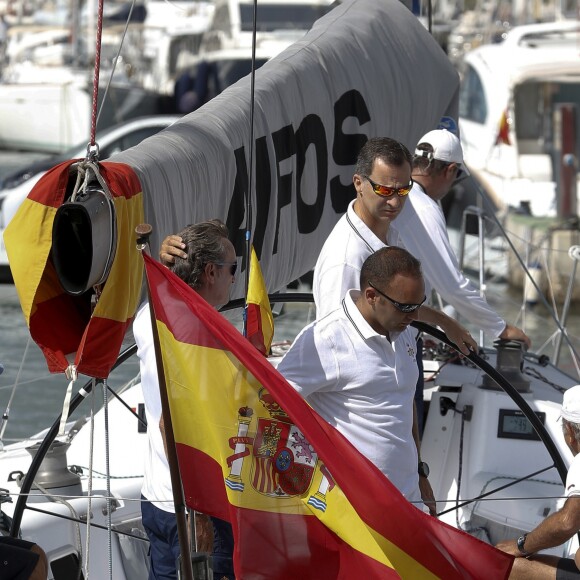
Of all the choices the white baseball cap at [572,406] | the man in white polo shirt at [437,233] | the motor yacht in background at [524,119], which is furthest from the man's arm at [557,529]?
the motor yacht in background at [524,119]

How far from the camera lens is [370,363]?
3.23m

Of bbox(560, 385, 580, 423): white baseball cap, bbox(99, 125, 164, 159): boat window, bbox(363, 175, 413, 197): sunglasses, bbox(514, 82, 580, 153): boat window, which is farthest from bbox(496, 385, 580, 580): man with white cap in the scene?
bbox(514, 82, 580, 153): boat window

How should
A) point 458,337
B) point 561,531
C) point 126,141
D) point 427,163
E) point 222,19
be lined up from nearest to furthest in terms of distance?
point 561,531 < point 458,337 < point 427,163 < point 126,141 < point 222,19

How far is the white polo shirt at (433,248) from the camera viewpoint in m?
4.32

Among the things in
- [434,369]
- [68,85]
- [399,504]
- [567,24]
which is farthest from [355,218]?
[68,85]

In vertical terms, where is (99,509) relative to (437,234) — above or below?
below

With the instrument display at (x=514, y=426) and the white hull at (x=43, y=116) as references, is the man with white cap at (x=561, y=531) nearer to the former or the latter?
the instrument display at (x=514, y=426)

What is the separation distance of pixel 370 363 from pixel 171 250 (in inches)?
23.4

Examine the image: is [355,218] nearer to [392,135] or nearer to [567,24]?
[392,135]

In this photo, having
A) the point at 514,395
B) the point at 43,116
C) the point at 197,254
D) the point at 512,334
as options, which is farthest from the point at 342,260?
the point at 43,116

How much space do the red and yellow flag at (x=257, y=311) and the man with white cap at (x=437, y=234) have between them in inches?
23.5

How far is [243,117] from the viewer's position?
396 centimetres

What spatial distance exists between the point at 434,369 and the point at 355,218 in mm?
1770

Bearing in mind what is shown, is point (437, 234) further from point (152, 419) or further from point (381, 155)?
point (152, 419)
